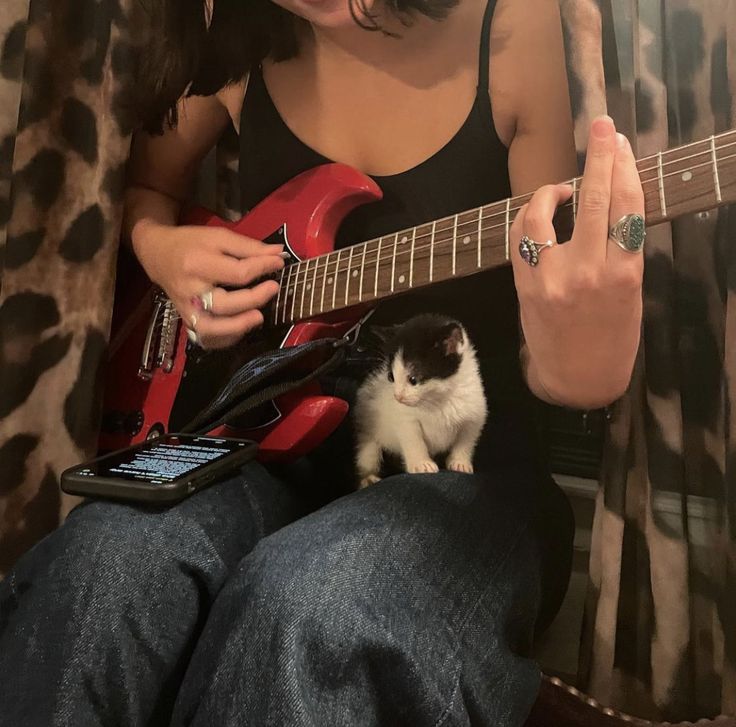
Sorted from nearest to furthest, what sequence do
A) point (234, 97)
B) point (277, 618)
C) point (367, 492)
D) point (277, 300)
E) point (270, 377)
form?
point (277, 618), point (367, 492), point (270, 377), point (277, 300), point (234, 97)

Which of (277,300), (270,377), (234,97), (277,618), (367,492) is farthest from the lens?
(234,97)

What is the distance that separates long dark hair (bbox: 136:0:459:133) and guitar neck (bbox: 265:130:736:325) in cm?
30

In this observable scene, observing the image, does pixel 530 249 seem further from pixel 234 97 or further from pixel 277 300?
pixel 234 97

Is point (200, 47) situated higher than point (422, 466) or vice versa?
point (200, 47)

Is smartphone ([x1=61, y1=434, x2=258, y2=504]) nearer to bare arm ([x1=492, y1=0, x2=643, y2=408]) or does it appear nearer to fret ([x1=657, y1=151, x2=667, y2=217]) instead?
bare arm ([x1=492, y1=0, x2=643, y2=408])

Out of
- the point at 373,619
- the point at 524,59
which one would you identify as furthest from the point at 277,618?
the point at 524,59

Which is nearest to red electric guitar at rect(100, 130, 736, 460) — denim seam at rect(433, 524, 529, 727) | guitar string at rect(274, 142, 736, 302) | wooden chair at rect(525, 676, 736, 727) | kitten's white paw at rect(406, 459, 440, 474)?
guitar string at rect(274, 142, 736, 302)

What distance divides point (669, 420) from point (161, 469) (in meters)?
0.49

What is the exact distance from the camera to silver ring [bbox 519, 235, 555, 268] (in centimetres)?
53

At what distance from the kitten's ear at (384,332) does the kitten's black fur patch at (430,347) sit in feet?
0.10

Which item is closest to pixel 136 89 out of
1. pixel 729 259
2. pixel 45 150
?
pixel 45 150

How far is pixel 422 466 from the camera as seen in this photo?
2.56 feet

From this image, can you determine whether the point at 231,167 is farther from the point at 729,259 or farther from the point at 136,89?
the point at 729,259

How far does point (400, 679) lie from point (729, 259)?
1.55 feet
